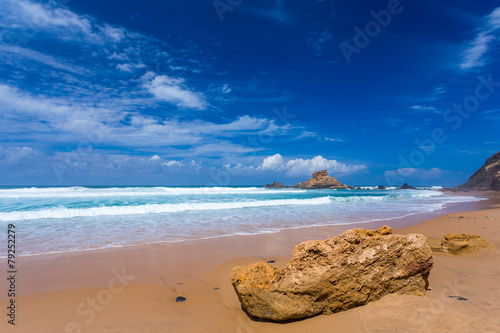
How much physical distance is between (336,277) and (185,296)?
253 cm

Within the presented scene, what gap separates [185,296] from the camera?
4.22 metres

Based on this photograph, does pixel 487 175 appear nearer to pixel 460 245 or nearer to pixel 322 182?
pixel 322 182

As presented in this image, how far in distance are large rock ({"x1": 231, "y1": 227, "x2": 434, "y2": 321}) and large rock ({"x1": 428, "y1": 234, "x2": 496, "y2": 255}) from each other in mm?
3608

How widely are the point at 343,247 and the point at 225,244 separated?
16.0 feet

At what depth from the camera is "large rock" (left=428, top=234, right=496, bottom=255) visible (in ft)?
20.1

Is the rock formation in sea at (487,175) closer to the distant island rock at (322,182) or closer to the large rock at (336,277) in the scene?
the distant island rock at (322,182)

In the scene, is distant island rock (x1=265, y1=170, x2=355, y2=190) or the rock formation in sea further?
distant island rock (x1=265, y1=170, x2=355, y2=190)

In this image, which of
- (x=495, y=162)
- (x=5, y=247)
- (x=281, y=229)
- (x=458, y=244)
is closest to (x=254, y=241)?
(x=281, y=229)

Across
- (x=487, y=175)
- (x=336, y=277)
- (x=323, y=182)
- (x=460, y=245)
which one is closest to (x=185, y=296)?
(x=336, y=277)

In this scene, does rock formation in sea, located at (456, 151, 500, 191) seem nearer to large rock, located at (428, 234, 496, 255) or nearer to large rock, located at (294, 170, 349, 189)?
large rock, located at (294, 170, 349, 189)

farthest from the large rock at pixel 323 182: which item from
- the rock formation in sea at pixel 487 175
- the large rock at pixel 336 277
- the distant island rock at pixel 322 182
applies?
the large rock at pixel 336 277

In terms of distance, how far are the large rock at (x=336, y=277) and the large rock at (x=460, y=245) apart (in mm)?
3608

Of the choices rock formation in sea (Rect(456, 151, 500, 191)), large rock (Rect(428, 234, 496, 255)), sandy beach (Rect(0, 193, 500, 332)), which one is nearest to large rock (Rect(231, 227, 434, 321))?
sandy beach (Rect(0, 193, 500, 332))

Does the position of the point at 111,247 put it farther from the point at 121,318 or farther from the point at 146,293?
the point at 121,318
